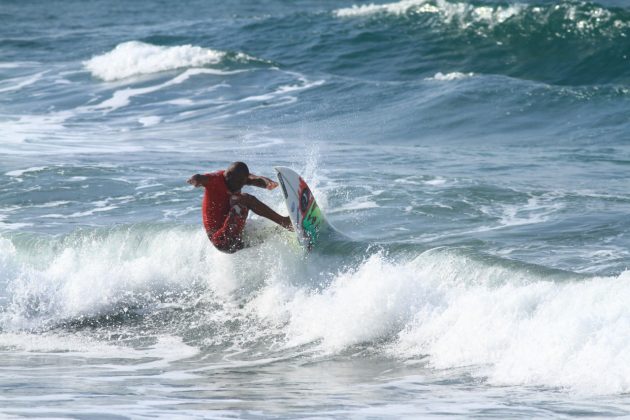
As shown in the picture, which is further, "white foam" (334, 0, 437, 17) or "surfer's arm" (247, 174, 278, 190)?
"white foam" (334, 0, 437, 17)

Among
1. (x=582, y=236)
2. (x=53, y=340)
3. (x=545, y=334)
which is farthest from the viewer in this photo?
(x=582, y=236)

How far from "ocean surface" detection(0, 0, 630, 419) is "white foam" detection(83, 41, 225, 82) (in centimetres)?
10

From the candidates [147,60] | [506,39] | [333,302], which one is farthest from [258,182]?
[147,60]

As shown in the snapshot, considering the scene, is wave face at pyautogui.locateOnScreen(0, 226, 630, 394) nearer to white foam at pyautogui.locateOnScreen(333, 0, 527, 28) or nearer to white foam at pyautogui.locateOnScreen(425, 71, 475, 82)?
white foam at pyautogui.locateOnScreen(425, 71, 475, 82)

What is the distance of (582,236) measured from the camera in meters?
12.2

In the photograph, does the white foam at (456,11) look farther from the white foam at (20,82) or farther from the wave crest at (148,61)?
the white foam at (20,82)

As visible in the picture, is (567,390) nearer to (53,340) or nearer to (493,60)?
(53,340)

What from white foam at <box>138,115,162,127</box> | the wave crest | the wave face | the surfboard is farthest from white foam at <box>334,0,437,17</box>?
the surfboard

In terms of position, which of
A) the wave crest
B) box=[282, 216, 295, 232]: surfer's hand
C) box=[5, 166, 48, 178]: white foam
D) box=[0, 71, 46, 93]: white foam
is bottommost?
box=[282, 216, 295, 232]: surfer's hand

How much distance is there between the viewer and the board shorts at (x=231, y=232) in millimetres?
10531

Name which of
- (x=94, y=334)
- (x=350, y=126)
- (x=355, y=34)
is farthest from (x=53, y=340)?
(x=355, y=34)

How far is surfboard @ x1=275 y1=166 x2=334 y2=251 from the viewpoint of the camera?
10.9 m

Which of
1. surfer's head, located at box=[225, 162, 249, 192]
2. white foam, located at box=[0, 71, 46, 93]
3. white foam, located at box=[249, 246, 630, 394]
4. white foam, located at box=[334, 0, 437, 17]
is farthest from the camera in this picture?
white foam, located at box=[334, 0, 437, 17]

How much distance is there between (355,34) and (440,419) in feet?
77.6
